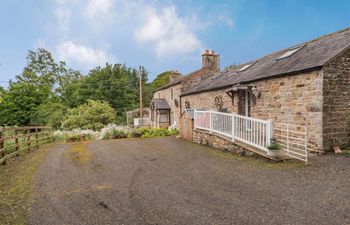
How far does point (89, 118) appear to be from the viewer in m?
21.2

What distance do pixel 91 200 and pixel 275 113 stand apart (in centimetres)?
804

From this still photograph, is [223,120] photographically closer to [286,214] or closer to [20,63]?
[286,214]

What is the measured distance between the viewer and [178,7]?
13.6m

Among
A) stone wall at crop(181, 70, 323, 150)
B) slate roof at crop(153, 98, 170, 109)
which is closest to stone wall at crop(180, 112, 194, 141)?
stone wall at crop(181, 70, 323, 150)

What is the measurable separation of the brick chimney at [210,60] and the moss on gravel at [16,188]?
1592 centimetres

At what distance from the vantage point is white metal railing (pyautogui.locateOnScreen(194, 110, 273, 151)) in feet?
22.7

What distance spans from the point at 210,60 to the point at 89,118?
44.2 ft

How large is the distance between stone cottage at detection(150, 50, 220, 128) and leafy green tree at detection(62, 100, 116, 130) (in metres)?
5.28

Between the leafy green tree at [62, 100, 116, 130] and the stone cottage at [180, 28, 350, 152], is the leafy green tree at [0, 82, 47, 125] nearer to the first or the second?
the leafy green tree at [62, 100, 116, 130]

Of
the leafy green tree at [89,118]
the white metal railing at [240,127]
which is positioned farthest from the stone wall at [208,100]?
the leafy green tree at [89,118]

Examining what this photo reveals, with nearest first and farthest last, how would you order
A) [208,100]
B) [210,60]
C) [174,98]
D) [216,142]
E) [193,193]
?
[193,193], [216,142], [208,100], [210,60], [174,98]

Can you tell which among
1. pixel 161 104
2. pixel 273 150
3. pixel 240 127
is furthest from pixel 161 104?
pixel 273 150

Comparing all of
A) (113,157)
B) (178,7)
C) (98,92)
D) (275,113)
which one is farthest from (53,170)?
(98,92)

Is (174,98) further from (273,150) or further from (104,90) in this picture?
(273,150)
